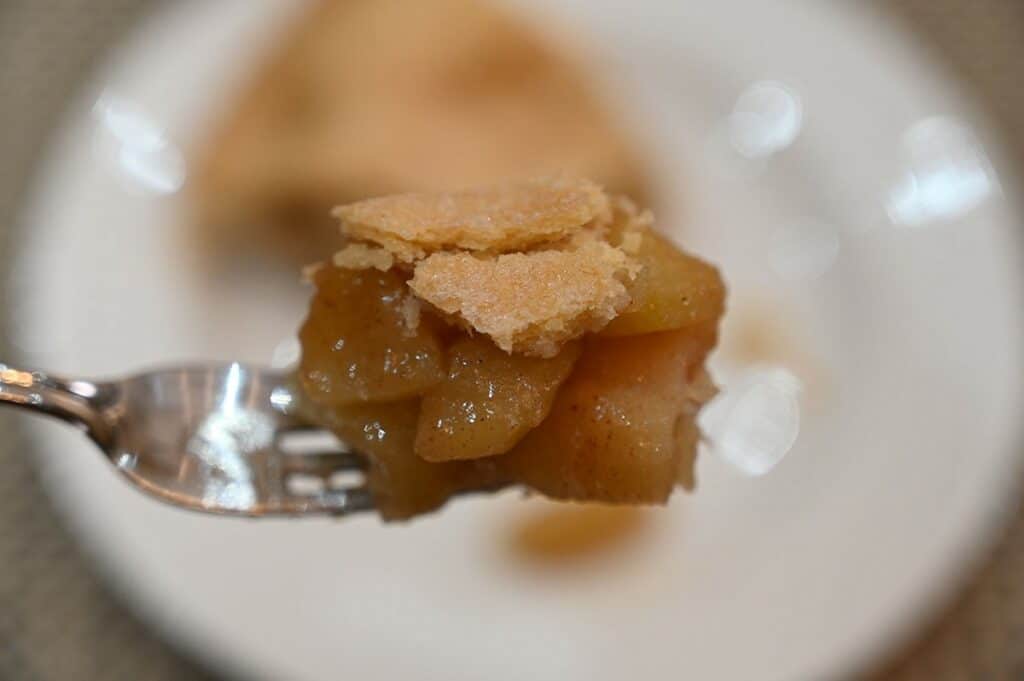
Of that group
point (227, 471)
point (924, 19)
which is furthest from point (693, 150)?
point (227, 471)

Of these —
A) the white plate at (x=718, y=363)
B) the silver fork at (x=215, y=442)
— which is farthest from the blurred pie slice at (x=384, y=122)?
the silver fork at (x=215, y=442)

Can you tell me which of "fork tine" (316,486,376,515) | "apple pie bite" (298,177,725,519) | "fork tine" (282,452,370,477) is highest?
"apple pie bite" (298,177,725,519)

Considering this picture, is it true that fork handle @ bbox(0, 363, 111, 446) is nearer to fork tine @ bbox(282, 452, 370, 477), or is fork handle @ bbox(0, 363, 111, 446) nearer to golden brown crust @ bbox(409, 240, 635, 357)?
fork tine @ bbox(282, 452, 370, 477)

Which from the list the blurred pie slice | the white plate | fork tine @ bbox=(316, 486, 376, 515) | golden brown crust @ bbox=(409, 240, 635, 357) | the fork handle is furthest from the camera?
the blurred pie slice

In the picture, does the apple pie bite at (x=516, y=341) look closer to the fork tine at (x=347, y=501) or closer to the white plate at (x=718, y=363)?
the fork tine at (x=347, y=501)

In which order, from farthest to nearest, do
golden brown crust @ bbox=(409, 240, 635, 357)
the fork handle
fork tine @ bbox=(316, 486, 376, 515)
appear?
fork tine @ bbox=(316, 486, 376, 515)
the fork handle
golden brown crust @ bbox=(409, 240, 635, 357)

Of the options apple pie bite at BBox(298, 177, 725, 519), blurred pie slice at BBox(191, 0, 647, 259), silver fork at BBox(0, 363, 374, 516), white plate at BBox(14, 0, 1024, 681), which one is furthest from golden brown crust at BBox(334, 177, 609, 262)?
blurred pie slice at BBox(191, 0, 647, 259)

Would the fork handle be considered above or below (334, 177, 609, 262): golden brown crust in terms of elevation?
below

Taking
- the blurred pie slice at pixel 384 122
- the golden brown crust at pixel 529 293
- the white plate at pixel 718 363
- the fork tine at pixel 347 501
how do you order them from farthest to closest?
1. the blurred pie slice at pixel 384 122
2. the white plate at pixel 718 363
3. the fork tine at pixel 347 501
4. the golden brown crust at pixel 529 293

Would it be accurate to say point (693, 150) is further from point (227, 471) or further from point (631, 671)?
point (227, 471)
